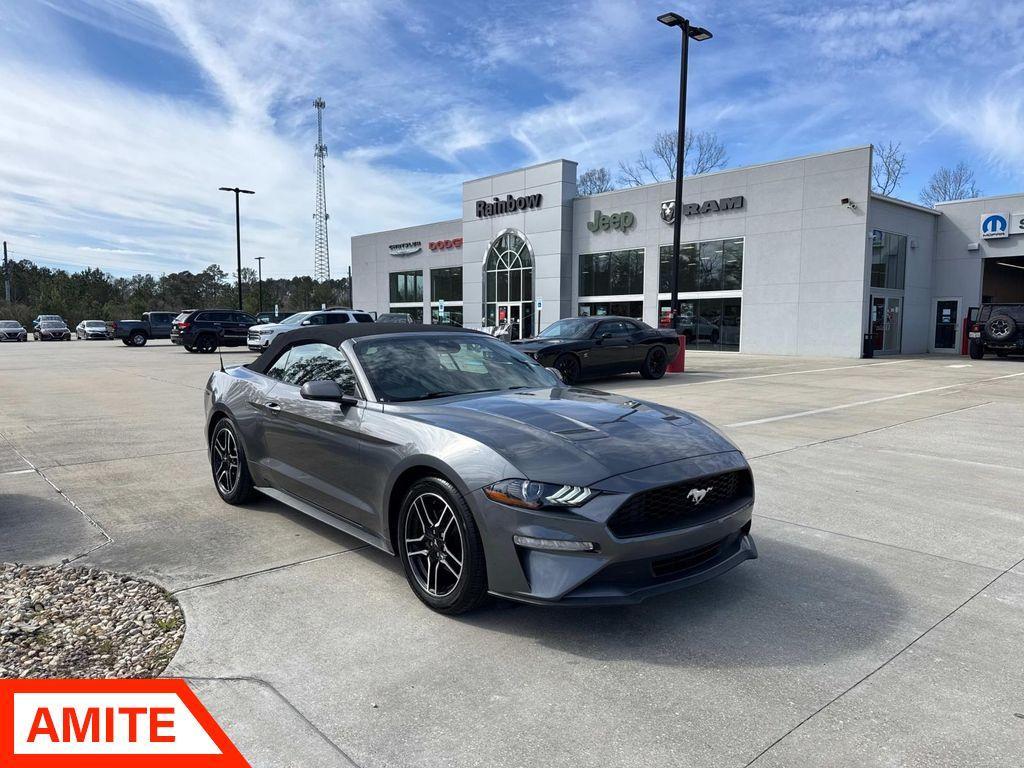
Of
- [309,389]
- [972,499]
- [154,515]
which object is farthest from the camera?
[972,499]

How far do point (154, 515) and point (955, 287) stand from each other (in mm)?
32009

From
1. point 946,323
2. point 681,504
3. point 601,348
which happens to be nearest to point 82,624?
point 681,504

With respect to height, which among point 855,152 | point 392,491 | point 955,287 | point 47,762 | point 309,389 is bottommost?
point 47,762

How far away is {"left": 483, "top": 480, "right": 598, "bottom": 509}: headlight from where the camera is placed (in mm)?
3104

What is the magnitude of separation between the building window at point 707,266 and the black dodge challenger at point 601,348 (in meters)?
13.5

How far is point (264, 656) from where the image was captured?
3135mm

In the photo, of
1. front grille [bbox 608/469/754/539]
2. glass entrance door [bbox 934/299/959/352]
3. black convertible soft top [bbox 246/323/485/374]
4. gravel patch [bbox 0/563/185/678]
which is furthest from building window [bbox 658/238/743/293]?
gravel patch [bbox 0/563/185/678]

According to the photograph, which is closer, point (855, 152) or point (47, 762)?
point (47, 762)

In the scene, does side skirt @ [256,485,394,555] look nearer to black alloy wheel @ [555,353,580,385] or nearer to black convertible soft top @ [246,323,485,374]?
black convertible soft top @ [246,323,485,374]

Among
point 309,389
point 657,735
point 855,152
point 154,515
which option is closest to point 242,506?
point 154,515

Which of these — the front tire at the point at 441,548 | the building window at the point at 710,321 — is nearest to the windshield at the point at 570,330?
the front tire at the point at 441,548

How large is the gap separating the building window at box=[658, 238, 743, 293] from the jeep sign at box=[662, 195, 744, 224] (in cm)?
126

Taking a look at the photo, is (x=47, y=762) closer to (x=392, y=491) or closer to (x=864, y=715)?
(x=392, y=491)

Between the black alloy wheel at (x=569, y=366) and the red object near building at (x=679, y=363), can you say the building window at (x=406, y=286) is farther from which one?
the black alloy wheel at (x=569, y=366)
